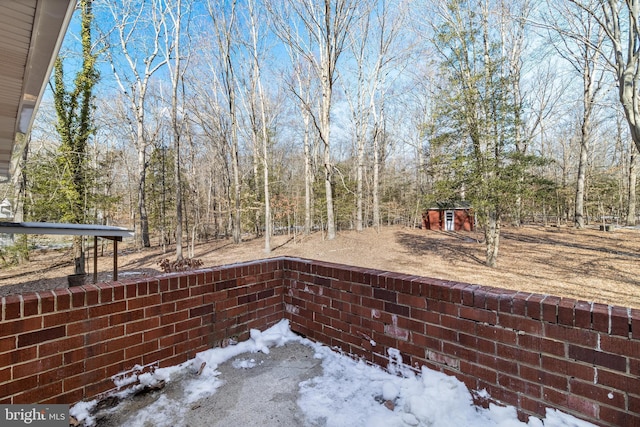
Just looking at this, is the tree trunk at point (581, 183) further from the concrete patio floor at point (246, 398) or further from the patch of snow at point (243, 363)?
the patch of snow at point (243, 363)

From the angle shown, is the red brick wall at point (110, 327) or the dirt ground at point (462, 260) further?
the dirt ground at point (462, 260)

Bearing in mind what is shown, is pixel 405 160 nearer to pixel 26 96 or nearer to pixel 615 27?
pixel 615 27

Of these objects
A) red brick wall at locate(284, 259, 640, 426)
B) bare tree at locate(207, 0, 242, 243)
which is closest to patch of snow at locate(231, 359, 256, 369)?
red brick wall at locate(284, 259, 640, 426)

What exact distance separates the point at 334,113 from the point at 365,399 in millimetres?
20304

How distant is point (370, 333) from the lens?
7.02 feet

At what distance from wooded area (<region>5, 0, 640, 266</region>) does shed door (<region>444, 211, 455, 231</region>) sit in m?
2.35

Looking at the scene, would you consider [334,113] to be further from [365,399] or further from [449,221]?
[365,399]

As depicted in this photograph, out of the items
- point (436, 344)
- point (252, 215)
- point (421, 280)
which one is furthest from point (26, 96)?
point (252, 215)

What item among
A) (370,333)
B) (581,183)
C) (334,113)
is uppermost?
(334,113)

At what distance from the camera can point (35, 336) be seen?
61.6 inches

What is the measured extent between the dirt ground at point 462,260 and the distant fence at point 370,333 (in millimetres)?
5529

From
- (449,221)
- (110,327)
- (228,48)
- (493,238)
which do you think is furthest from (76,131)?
(449,221)

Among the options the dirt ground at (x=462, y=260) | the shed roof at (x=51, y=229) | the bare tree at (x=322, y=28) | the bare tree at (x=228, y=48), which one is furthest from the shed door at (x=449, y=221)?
the shed roof at (x=51, y=229)

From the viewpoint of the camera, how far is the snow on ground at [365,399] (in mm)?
1552
